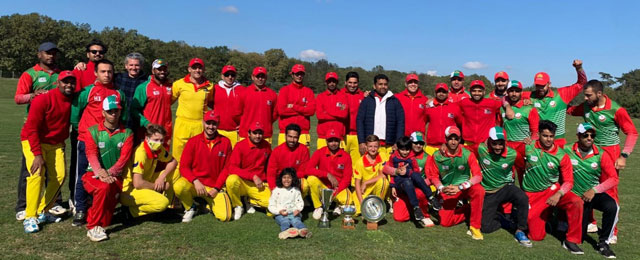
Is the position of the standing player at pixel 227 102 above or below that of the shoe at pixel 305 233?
above

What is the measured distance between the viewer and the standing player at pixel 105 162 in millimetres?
5160

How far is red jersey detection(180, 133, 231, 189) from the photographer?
635cm

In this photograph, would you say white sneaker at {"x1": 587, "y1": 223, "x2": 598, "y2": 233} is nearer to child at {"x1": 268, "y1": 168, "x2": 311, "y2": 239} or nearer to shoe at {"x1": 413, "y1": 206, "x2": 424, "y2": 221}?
shoe at {"x1": 413, "y1": 206, "x2": 424, "y2": 221}

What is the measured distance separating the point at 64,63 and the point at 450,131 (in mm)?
70880

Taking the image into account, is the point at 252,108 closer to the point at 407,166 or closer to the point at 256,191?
the point at 256,191

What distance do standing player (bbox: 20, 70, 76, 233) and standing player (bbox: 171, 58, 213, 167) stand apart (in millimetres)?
1736

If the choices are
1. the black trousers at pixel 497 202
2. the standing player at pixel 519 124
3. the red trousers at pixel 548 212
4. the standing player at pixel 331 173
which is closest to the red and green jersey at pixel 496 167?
the black trousers at pixel 497 202

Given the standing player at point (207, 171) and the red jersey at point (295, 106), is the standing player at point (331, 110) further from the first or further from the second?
the standing player at point (207, 171)

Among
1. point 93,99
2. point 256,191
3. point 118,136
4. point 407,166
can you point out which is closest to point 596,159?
point 407,166

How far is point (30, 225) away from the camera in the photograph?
525cm

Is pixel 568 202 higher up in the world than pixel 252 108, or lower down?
lower down

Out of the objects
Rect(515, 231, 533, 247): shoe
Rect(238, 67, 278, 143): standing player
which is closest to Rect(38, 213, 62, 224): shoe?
Rect(238, 67, 278, 143): standing player

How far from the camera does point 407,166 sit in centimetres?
634

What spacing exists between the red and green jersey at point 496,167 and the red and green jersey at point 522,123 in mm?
762
